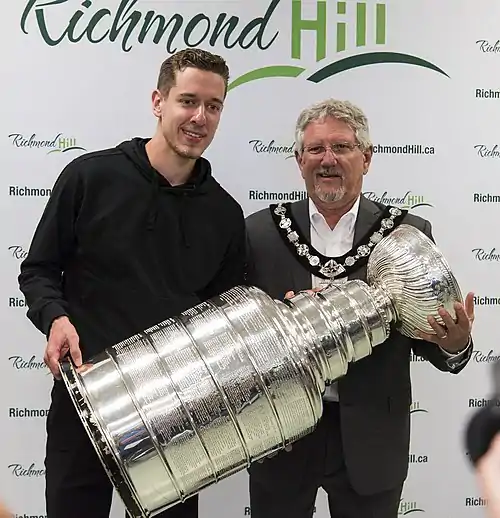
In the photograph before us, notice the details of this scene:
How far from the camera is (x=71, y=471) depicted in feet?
4.09

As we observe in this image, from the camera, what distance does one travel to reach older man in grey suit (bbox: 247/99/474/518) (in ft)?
4.33

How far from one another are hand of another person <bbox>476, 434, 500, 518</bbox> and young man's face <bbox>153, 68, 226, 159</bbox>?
0.87 meters

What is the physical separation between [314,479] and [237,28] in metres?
1.23

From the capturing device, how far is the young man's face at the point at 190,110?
124 centimetres

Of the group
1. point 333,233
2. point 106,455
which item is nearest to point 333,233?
point 333,233

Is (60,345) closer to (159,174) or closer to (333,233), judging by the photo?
(159,174)

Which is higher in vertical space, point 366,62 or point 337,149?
point 366,62

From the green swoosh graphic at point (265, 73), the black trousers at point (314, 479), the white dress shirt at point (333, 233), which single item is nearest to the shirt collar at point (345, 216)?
the white dress shirt at point (333, 233)

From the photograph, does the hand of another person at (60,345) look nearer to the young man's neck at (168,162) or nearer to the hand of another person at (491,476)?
the young man's neck at (168,162)

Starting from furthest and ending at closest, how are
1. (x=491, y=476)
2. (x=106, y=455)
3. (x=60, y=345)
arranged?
(x=60, y=345)
(x=106, y=455)
(x=491, y=476)

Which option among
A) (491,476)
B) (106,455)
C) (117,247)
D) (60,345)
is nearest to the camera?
(491,476)

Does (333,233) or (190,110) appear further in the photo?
(333,233)

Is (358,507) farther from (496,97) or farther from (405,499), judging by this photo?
(496,97)

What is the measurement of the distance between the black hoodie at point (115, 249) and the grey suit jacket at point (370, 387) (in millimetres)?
174
